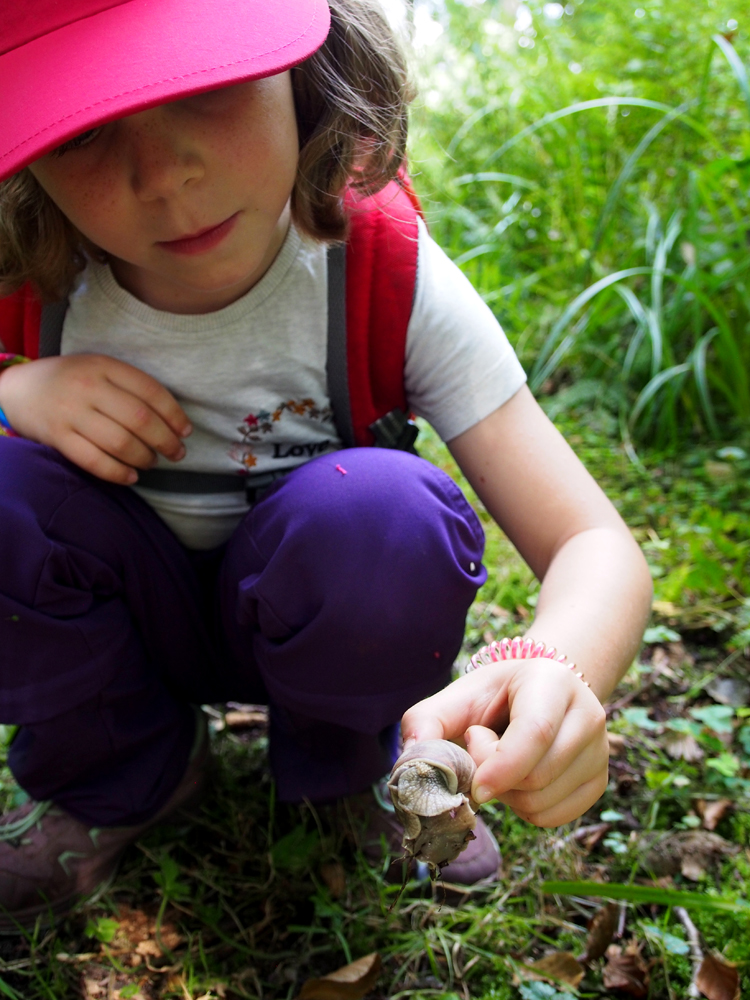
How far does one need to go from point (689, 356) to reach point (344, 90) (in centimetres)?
178

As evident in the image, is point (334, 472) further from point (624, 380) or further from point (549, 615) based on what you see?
point (624, 380)

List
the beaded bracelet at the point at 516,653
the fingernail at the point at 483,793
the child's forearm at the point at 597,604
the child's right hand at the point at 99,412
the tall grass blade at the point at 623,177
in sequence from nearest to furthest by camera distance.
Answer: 1. the fingernail at the point at 483,793
2. the beaded bracelet at the point at 516,653
3. the child's forearm at the point at 597,604
4. the child's right hand at the point at 99,412
5. the tall grass blade at the point at 623,177

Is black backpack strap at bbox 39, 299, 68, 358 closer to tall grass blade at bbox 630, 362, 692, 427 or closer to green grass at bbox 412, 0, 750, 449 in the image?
green grass at bbox 412, 0, 750, 449

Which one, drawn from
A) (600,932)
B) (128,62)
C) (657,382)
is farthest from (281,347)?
(657,382)

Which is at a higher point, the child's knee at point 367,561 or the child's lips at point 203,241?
the child's lips at point 203,241

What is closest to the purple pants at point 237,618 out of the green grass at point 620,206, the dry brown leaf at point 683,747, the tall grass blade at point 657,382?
the dry brown leaf at point 683,747

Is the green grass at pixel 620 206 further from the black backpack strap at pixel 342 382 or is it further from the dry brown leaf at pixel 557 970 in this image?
the dry brown leaf at pixel 557 970

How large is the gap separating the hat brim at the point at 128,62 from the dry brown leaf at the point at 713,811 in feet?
4.38

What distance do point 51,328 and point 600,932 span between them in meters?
1.29

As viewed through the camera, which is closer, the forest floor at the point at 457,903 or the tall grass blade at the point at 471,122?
the forest floor at the point at 457,903

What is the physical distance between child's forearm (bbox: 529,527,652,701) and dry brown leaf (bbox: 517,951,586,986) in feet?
1.39

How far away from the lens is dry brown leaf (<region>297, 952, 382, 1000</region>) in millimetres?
1253

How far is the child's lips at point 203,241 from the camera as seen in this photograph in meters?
1.17

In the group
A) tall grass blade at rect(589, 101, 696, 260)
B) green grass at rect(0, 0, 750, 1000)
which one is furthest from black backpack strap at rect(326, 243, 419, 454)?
tall grass blade at rect(589, 101, 696, 260)
